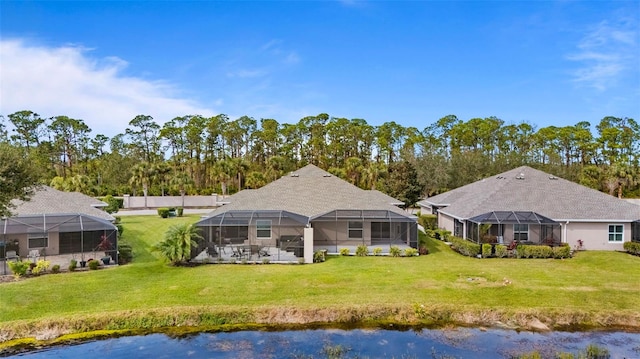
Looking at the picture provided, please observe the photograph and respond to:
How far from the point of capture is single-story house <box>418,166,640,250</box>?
84.8ft

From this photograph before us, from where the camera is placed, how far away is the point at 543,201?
91.9ft

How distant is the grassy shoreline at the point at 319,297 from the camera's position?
14672 mm

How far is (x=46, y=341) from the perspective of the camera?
42.9 ft

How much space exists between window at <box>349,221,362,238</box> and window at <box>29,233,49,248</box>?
678 inches

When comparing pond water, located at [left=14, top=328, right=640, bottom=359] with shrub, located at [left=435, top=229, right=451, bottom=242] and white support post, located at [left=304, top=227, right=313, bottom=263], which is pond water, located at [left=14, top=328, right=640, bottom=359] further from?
shrub, located at [left=435, top=229, right=451, bottom=242]

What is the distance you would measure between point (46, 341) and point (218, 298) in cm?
561

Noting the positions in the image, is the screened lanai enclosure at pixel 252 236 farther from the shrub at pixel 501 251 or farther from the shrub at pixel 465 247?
the shrub at pixel 501 251

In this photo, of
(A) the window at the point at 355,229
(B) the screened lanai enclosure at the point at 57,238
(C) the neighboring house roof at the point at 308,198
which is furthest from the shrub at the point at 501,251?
(B) the screened lanai enclosure at the point at 57,238

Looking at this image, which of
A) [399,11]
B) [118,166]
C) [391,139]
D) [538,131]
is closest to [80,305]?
[399,11]

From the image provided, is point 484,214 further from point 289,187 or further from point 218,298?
point 218,298

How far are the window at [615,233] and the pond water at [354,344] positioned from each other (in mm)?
14271

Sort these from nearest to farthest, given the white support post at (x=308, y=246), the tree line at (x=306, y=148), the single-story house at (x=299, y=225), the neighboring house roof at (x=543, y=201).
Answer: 1. the white support post at (x=308, y=246)
2. the single-story house at (x=299, y=225)
3. the neighboring house roof at (x=543, y=201)
4. the tree line at (x=306, y=148)

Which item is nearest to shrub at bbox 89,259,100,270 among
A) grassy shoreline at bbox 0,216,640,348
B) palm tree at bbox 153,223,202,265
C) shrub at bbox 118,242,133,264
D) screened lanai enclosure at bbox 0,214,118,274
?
grassy shoreline at bbox 0,216,640,348

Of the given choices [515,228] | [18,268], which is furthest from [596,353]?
[18,268]
